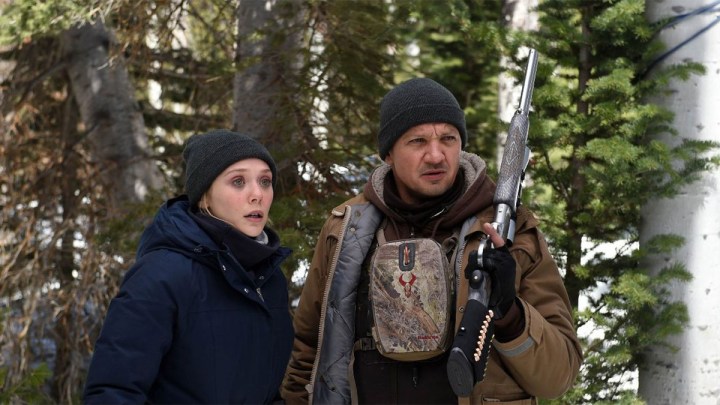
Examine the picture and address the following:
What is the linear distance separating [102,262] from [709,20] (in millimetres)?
4464

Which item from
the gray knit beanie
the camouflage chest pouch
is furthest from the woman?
the gray knit beanie

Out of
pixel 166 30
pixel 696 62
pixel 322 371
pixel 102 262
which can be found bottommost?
pixel 322 371

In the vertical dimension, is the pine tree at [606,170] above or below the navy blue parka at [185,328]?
above

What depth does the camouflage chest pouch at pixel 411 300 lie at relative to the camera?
2877 mm

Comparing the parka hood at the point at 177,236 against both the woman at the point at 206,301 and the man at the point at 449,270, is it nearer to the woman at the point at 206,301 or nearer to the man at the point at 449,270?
the woman at the point at 206,301

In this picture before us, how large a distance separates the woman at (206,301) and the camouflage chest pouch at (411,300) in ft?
1.01

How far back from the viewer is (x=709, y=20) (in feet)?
15.6

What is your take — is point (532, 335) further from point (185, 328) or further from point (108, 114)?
point (108, 114)

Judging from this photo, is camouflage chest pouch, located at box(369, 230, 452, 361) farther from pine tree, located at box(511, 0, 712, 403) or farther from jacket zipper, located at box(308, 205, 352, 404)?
pine tree, located at box(511, 0, 712, 403)

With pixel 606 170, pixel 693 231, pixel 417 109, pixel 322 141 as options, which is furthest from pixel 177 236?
pixel 322 141

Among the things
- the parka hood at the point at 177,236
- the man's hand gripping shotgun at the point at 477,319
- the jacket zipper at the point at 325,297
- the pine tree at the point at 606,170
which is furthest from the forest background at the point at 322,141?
the man's hand gripping shotgun at the point at 477,319

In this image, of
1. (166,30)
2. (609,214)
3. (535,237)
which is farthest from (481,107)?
(535,237)

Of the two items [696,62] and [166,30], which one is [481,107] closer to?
[166,30]

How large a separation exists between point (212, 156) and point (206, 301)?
1.48 ft
